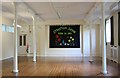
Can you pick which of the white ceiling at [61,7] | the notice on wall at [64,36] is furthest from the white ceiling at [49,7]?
the notice on wall at [64,36]

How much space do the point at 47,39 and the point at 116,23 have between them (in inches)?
296

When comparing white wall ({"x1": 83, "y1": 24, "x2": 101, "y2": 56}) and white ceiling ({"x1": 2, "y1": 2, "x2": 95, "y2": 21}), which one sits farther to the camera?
white wall ({"x1": 83, "y1": 24, "x2": 101, "y2": 56})

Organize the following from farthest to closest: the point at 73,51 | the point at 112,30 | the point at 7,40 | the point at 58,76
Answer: the point at 73,51, the point at 7,40, the point at 112,30, the point at 58,76

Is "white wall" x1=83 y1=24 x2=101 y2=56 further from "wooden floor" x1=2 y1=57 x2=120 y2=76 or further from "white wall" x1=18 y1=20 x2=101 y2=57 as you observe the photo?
"wooden floor" x1=2 y1=57 x2=120 y2=76

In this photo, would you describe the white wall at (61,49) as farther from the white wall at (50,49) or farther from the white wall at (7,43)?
the white wall at (7,43)

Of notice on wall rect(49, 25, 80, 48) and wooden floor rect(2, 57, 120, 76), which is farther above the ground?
notice on wall rect(49, 25, 80, 48)

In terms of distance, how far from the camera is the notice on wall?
1755cm

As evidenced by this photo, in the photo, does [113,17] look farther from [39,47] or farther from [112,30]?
[39,47]

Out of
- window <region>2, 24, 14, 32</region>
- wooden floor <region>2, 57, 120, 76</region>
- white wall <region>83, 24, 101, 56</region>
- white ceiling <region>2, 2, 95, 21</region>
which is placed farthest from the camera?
white wall <region>83, 24, 101, 56</region>

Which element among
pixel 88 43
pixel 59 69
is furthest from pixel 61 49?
pixel 59 69

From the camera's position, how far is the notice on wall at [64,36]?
17.5m

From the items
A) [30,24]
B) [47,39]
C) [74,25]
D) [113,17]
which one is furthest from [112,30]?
[30,24]

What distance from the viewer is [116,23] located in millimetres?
11742

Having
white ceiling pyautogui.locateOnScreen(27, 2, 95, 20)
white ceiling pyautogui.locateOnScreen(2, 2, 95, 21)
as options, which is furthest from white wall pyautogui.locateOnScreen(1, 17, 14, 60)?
white ceiling pyautogui.locateOnScreen(27, 2, 95, 20)
